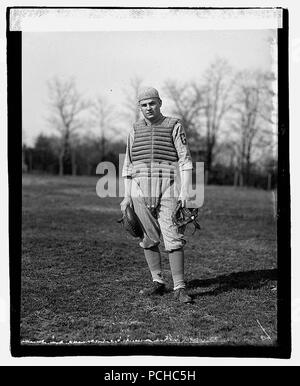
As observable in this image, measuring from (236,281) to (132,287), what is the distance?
1074 mm

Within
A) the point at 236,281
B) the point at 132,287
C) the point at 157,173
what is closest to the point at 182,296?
the point at 132,287

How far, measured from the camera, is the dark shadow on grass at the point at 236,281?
14.6ft

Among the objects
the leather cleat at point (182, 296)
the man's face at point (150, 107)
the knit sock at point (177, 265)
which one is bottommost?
the leather cleat at point (182, 296)

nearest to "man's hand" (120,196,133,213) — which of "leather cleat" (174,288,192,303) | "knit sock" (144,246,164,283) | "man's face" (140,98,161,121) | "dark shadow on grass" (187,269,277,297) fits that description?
"knit sock" (144,246,164,283)

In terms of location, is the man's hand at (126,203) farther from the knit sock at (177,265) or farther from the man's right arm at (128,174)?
the knit sock at (177,265)

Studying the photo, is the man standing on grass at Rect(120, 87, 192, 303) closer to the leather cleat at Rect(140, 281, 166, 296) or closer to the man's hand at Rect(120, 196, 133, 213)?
the man's hand at Rect(120, 196, 133, 213)

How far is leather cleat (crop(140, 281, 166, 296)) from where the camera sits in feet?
13.8

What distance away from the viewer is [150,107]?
3898 millimetres

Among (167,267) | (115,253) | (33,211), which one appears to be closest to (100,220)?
(33,211)

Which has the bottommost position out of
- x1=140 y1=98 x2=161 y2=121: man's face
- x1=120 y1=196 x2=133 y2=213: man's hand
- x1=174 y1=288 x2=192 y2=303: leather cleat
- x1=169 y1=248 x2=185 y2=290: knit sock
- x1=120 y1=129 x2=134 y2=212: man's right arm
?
x1=174 y1=288 x2=192 y2=303: leather cleat

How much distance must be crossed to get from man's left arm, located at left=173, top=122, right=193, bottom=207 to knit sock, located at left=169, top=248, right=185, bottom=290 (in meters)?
0.45

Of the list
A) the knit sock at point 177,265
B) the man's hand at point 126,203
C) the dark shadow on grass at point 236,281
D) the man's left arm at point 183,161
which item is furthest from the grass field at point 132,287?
the man's left arm at point 183,161

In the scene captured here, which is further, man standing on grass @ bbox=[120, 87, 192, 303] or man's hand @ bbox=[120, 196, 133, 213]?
man's hand @ bbox=[120, 196, 133, 213]

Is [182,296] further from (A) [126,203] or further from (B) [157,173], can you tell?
(B) [157,173]
